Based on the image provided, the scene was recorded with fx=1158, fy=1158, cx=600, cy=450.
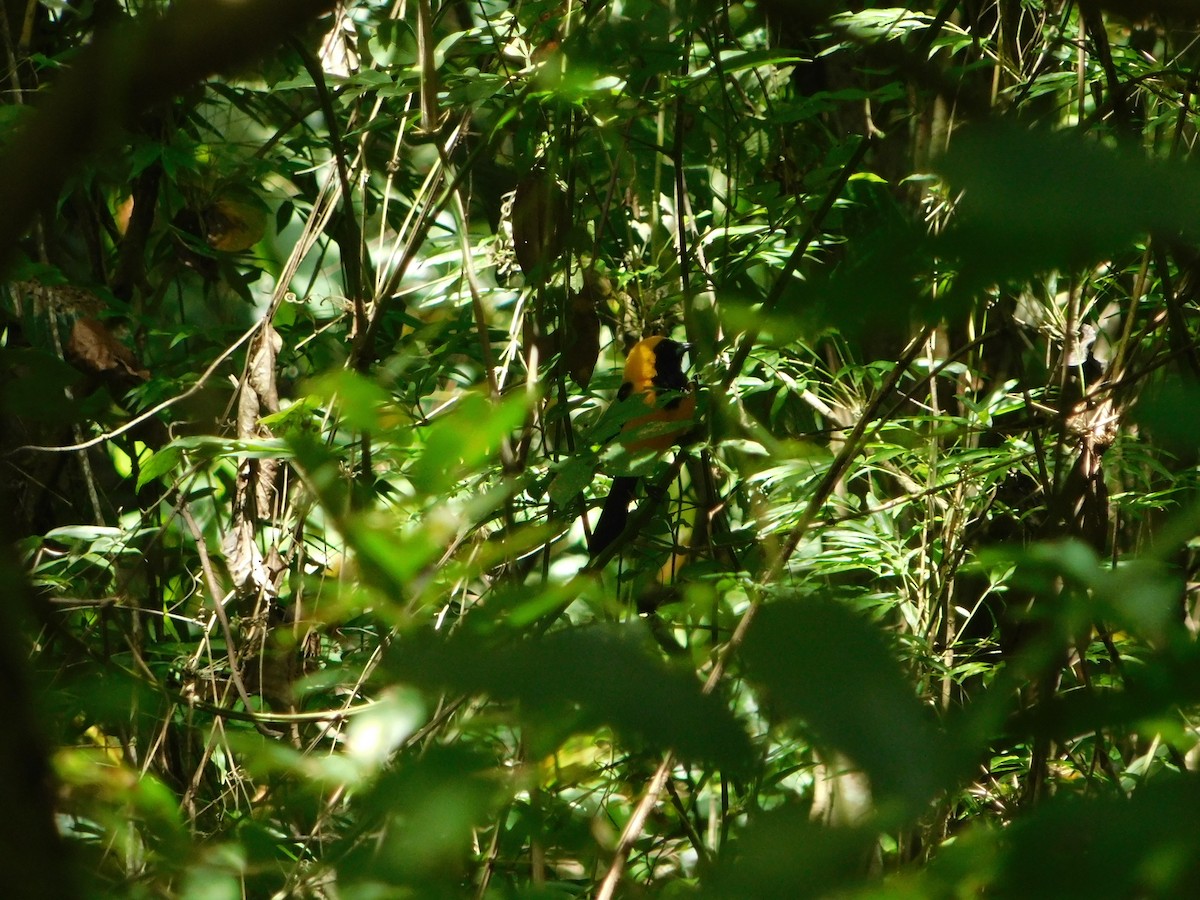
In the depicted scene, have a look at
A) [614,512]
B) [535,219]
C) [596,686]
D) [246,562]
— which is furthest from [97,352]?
[596,686]

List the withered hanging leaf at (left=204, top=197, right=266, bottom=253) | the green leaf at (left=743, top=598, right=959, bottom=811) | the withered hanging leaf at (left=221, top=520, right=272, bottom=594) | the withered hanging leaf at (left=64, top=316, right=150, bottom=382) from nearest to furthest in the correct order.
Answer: the green leaf at (left=743, top=598, right=959, bottom=811)
the withered hanging leaf at (left=221, top=520, right=272, bottom=594)
the withered hanging leaf at (left=64, top=316, right=150, bottom=382)
the withered hanging leaf at (left=204, top=197, right=266, bottom=253)

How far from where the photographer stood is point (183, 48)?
0.52 m

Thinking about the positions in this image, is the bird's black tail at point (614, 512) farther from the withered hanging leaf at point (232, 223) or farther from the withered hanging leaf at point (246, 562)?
the withered hanging leaf at point (232, 223)

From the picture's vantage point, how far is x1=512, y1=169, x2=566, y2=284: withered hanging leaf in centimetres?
238

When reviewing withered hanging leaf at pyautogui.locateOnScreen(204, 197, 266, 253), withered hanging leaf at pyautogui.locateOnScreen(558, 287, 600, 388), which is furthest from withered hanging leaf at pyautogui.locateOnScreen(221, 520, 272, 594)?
withered hanging leaf at pyautogui.locateOnScreen(204, 197, 266, 253)

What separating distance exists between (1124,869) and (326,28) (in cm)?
293

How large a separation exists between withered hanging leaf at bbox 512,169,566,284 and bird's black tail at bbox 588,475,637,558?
62 centimetres

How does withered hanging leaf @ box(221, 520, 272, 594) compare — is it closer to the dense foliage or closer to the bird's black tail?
the dense foliage

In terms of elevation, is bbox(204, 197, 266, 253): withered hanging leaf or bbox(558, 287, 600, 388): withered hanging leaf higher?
bbox(204, 197, 266, 253): withered hanging leaf

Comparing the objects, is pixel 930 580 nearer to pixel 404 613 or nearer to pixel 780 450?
pixel 780 450

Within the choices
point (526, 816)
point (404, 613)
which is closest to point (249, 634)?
point (526, 816)

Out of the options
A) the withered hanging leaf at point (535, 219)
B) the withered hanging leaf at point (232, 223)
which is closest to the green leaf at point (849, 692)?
the withered hanging leaf at point (535, 219)

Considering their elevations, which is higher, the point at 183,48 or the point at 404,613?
the point at 183,48

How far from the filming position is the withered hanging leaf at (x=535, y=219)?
2385 millimetres
